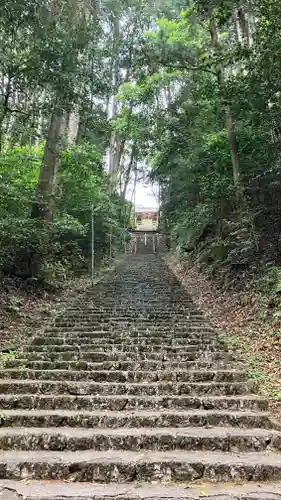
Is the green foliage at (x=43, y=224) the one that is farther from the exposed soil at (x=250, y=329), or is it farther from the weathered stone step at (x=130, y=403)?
the exposed soil at (x=250, y=329)

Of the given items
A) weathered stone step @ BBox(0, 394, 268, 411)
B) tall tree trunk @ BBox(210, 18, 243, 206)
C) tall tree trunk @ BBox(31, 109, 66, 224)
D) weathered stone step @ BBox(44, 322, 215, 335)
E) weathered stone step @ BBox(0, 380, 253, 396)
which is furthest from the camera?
tall tree trunk @ BBox(31, 109, 66, 224)

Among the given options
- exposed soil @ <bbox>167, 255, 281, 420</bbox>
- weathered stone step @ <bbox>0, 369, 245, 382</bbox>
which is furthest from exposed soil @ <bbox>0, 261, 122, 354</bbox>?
exposed soil @ <bbox>167, 255, 281, 420</bbox>

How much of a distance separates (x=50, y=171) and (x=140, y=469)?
787 cm

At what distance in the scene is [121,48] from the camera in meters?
20.2

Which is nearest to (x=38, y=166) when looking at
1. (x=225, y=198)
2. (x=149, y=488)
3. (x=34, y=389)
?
(x=225, y=198)

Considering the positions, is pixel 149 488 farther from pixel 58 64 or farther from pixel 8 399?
pixel 58 64

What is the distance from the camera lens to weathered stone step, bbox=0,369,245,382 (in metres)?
5.20

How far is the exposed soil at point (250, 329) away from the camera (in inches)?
210

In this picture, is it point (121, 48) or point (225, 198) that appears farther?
point (121, 48)

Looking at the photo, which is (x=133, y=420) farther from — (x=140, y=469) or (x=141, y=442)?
(x=140, y=469)

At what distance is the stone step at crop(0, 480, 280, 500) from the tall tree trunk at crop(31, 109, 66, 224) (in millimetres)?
6623

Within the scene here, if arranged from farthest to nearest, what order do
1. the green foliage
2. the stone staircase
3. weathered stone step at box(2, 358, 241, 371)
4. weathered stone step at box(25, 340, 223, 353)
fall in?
1. the green foliage
2. weathered stone step at box(25, 340, 223, 353)
3. weathered stone step at box(2, 358, 241, 371)
4. the stone staircase

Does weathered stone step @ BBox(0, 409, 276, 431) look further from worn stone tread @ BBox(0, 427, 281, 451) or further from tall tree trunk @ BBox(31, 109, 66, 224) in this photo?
tall tree trunk @ BBox(31, 109, 66, 224)

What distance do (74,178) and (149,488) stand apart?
9.74m
